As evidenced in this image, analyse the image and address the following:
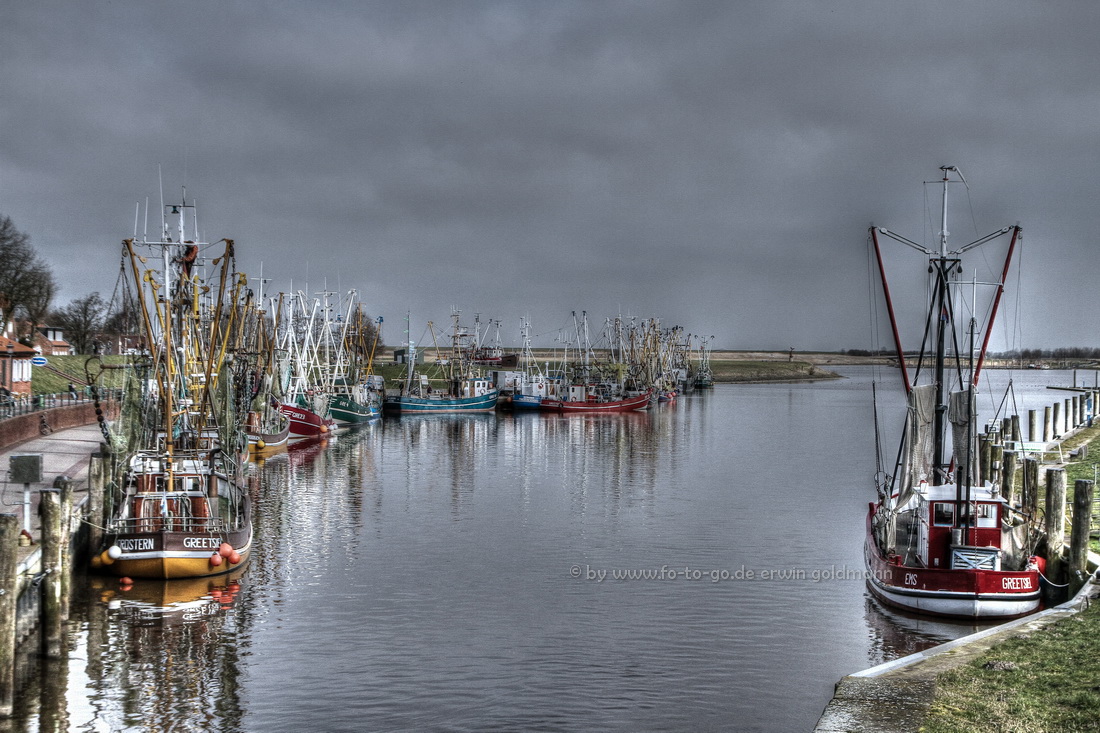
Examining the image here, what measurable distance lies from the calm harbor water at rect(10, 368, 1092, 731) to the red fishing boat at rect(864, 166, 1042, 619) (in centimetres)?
106

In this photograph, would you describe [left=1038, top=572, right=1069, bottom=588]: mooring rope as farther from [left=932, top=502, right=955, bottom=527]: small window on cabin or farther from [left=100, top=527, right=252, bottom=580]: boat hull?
[left=100, top=527, right=252, bottom=580]: boat hull

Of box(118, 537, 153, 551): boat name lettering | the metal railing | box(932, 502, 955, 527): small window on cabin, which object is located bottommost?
box(118, 537, 153, 551): boat name lettering

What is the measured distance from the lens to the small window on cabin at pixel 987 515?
27.3m

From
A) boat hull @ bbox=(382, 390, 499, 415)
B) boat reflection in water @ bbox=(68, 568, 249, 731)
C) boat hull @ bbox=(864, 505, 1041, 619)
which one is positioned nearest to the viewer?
boat reflection in water @ bbox=(68, 568, 249, 731)

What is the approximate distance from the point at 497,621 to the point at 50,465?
89.4ft

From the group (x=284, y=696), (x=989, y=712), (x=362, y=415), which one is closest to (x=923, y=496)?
(x=989, y=712)

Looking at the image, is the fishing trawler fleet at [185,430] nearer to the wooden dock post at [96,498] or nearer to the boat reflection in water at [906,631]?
the wooden dock post at [96,498]

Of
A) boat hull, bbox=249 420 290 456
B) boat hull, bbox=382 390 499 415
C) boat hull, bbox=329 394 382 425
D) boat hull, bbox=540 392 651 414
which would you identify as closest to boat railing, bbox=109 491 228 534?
boat hull, bbox=249 420 290 456

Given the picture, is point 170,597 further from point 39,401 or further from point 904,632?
point 39,401

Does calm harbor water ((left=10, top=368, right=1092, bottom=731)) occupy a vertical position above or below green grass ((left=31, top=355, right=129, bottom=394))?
below

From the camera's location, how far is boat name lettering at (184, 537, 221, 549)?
30703 millimetres

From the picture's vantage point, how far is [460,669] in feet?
77.3

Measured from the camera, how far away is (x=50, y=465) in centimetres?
4497

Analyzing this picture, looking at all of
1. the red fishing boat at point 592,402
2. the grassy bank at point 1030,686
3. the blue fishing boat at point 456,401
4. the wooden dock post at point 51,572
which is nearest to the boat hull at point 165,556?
the wooden dock post at point 51,572
